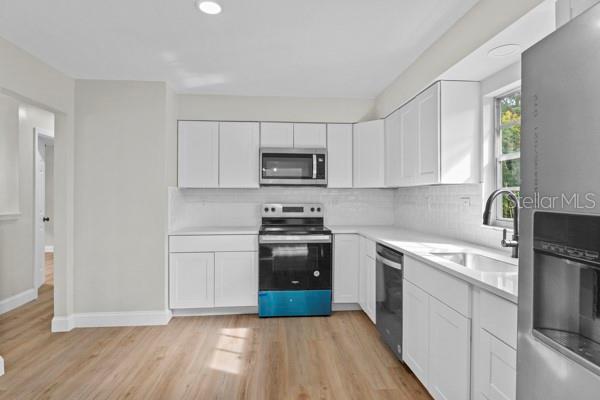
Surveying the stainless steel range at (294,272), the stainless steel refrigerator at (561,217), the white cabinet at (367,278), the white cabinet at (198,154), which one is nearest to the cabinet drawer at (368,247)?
the white cabinet at (367,278)

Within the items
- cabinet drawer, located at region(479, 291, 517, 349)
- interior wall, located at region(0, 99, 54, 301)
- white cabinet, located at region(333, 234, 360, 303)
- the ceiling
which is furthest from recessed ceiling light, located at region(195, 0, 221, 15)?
interior wall, located at region(0, 99, 54, 301)

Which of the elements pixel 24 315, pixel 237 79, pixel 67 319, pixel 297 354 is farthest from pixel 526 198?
pixel 24 315

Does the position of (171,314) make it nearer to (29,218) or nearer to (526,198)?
(29,218)

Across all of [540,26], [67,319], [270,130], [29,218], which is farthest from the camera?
[29,218]

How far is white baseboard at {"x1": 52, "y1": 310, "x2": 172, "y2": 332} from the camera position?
324 cm

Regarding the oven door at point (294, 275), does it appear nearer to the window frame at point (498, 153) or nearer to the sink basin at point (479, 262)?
the sink basin at point (479, 262)

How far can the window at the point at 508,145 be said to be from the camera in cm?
236

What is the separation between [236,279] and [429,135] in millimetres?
2255

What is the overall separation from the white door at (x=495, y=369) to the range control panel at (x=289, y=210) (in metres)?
2.60

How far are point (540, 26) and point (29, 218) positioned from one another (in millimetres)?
5112

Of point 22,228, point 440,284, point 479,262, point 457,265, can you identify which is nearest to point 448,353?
point 440,284

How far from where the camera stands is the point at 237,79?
3.31 meters

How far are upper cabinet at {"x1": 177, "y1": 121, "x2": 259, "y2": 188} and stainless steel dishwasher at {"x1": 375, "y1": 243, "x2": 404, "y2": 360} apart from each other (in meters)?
1.68

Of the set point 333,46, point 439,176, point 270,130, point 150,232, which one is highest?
point 333,46
